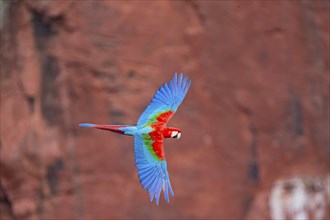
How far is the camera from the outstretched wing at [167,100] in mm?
3203

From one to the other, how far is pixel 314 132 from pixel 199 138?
0.53 metres

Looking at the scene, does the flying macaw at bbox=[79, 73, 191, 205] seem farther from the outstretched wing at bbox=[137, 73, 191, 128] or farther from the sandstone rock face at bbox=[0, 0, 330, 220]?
the sandstone rock face at bbox=[0, 0, 330, 220]

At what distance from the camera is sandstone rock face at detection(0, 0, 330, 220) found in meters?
4.35

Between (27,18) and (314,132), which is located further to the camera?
(314,132)

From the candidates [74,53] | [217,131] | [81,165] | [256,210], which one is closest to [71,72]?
[74,53]

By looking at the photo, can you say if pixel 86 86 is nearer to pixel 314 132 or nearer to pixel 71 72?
pixel 71 72

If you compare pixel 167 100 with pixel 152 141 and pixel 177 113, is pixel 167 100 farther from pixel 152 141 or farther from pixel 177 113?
pixel 177 113

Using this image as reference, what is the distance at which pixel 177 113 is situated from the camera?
4402 millimetres

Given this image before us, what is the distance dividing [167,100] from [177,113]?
45.9 inches

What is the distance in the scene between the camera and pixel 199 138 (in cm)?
449

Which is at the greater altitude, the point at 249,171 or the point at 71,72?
the point at 71,72

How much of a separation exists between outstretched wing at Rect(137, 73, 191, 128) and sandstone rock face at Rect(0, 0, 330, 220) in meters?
1.13

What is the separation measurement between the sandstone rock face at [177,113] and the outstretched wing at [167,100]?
113cm

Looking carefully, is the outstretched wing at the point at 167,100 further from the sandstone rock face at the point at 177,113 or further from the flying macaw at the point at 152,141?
the sandstone rock face at the point at 177,113
